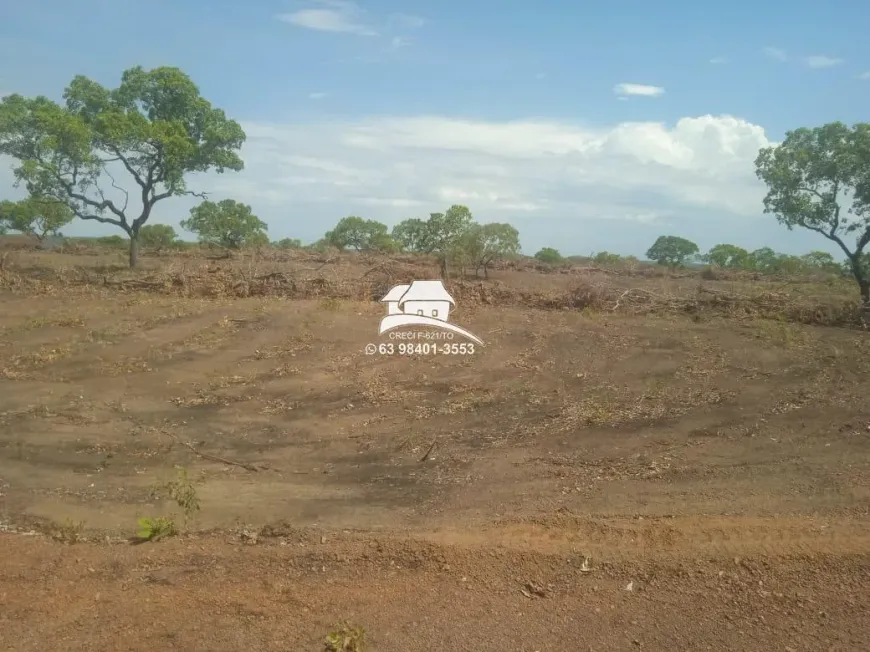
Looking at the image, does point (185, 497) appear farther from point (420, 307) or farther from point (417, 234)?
point (417, 234)

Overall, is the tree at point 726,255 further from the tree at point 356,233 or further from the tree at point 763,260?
the tree at point 356,233

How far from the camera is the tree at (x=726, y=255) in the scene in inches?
989

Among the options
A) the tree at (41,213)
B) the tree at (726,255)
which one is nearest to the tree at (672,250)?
the tree at (726,255)

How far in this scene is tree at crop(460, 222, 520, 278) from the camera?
58.3ft

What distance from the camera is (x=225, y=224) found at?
69.0 ft

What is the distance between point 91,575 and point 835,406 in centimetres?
719

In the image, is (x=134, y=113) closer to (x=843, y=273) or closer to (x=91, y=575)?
(x=91, y=575)

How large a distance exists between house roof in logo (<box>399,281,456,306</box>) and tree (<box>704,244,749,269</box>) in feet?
49.4

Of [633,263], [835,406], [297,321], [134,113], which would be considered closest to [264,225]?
[134,113]

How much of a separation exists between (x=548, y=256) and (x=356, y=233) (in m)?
8.43

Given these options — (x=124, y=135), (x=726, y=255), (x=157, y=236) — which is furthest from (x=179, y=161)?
(x=726, y=255)

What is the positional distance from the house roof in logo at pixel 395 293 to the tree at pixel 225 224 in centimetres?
894

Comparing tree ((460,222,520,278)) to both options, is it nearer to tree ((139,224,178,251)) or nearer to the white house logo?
the white house logo

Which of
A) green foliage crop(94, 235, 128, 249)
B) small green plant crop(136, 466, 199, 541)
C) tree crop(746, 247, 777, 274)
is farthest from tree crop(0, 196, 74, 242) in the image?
tree crop(746, 247, 777, 274)
